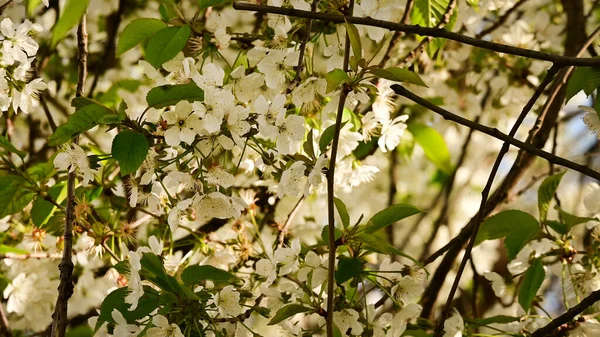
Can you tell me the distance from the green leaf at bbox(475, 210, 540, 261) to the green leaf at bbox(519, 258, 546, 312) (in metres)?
0.05

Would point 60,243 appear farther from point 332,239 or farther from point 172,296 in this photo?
point 332,239

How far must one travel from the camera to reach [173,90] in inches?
35.3

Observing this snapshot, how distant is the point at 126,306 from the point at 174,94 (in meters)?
0.28

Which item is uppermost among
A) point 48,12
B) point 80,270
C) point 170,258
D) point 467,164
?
point 467,164

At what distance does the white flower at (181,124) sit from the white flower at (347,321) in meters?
0.31

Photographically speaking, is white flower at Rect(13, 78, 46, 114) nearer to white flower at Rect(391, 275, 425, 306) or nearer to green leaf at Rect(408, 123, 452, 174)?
white flower at Rect(391, 275, 425, 306)

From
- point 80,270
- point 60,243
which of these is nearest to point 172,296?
point 60,243

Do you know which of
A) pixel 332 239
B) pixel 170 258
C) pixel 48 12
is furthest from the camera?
pixel 48 12

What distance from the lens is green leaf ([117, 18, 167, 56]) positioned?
1.02 metres

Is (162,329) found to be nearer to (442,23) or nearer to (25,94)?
(25,94)

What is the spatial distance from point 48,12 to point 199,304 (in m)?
1.50

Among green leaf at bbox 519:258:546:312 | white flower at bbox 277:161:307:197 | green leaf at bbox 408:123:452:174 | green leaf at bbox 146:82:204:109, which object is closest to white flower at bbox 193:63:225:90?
green leaf at bbox 146:82:204:109

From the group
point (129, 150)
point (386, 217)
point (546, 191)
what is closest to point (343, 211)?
point (386, 217)

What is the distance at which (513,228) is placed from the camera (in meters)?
1.19
